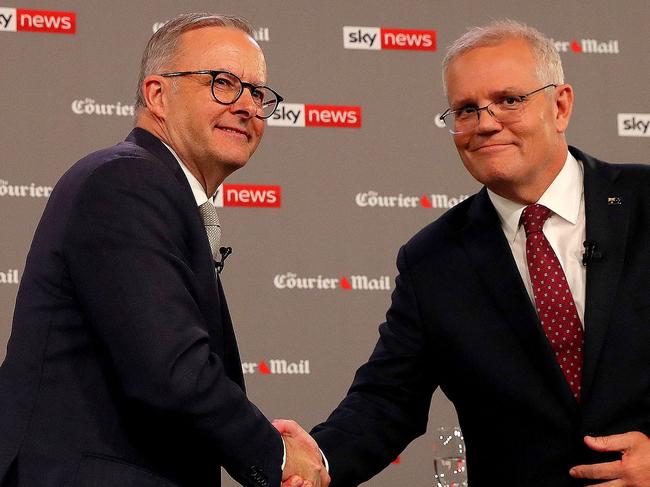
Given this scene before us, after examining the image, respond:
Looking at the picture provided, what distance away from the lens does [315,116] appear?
6.33 metres

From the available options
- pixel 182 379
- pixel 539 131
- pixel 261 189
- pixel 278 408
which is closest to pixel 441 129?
pixel 261 189

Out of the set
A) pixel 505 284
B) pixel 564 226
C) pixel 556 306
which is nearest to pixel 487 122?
pixel 564 226

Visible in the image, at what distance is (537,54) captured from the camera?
11.6ft

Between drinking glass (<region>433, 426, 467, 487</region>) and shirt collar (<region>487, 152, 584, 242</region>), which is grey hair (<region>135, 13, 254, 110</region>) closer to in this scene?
shirt collar (<region>487, 152, 584, 242</region>)

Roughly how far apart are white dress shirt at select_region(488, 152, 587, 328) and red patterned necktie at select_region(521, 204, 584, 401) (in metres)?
0.04

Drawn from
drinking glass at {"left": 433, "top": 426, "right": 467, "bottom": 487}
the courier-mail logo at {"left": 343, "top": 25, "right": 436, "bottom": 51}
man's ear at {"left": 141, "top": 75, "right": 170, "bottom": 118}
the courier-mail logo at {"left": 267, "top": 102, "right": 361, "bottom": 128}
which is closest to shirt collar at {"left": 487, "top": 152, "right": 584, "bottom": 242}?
man's ear at {"left": 141, "top": 75, "right": 170, "bottom": 118}

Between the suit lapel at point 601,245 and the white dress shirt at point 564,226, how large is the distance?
7cm

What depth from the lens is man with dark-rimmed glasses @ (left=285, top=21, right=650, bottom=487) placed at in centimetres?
321

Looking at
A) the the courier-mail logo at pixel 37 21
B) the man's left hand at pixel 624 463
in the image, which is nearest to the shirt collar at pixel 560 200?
the man's left hand at pixel 624 463

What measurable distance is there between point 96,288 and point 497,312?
1.42 metres

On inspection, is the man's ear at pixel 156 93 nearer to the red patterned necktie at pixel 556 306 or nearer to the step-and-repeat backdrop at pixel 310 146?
the red patterned necktie at pixel 556 306

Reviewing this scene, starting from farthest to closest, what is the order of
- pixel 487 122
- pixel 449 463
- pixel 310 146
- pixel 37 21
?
pixel 310 146 < pixel 37 21 < pixel 449 463 < pixel 487 122

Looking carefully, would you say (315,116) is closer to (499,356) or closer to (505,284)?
(505,284)

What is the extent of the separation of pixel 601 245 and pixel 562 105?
0.56 m
